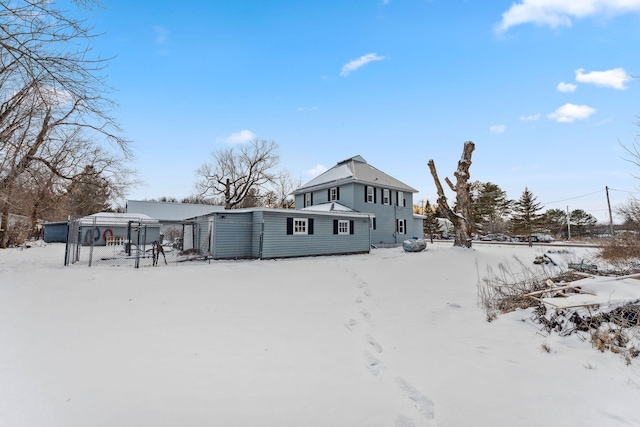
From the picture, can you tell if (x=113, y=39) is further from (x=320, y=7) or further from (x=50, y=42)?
(x=320, y=7)

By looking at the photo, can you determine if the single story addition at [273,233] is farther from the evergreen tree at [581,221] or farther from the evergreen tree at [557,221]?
the evergreen tree at [581,221]

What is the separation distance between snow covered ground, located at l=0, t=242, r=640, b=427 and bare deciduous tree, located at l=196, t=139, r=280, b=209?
26.8 meters

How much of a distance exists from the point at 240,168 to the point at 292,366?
31.5m

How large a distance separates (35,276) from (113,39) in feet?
28.2

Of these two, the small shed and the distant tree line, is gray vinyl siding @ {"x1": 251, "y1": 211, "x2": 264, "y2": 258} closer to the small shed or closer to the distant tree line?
the small shed

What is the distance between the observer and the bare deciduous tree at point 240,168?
106 feet

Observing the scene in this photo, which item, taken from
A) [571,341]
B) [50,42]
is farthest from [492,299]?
[50,42]

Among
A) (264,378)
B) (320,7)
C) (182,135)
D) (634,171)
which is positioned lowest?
(264,378)

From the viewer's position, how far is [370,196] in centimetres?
2216

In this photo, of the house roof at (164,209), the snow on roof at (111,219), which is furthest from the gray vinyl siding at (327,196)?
the snow on roof at (111,219)

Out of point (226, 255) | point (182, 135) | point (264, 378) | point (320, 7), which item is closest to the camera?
point (264, 378)

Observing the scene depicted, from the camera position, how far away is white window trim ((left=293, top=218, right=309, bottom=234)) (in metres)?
15.0

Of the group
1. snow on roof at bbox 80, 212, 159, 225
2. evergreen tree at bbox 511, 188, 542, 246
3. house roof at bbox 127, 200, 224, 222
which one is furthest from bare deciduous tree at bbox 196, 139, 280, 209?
evergreen tree at bbox 511, 188, 542, 246

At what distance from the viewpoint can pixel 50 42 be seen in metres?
3.58
